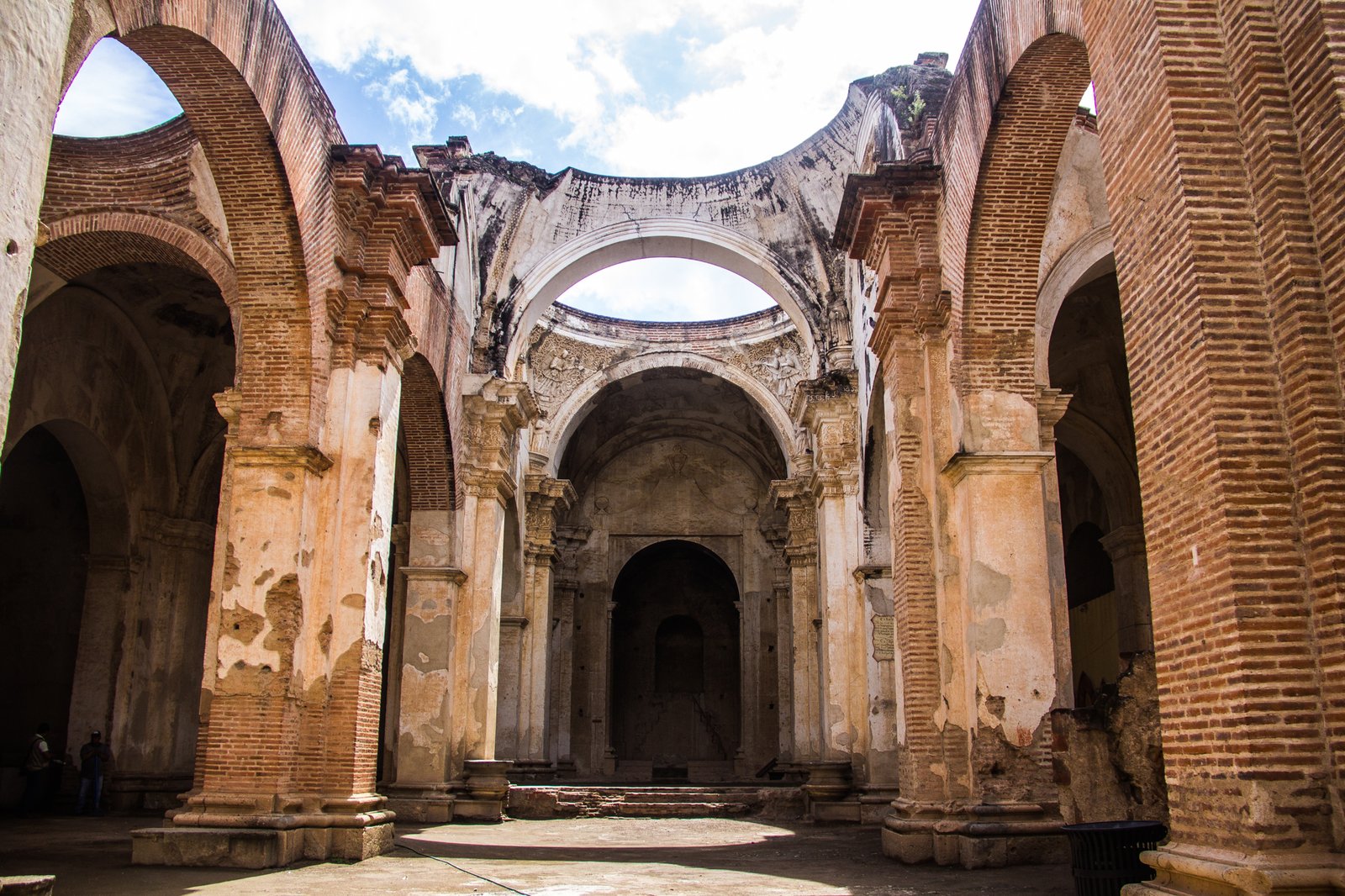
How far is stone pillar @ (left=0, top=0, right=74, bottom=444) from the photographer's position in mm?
4641

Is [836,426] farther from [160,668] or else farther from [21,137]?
[21,137]

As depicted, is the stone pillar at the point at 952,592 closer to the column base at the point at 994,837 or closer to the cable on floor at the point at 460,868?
the column base at the point at 994,837

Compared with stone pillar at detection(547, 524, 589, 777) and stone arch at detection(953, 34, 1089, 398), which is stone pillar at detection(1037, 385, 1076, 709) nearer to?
stone arch at detection(953, 34, 1089, 398)

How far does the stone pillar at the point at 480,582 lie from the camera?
48.1ft

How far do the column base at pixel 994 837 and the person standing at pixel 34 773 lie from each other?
11141 mm

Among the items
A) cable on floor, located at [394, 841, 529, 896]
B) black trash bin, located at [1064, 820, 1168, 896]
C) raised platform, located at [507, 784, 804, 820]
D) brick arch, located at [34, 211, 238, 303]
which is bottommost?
raised platform, located at [507, 784, 804, 820]

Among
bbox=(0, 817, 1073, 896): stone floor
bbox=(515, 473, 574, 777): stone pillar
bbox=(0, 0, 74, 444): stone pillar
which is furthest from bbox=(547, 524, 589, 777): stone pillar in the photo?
bbox=(0, 0, 74, 444): stone pillar

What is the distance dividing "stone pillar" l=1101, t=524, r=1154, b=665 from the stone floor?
5.25 m

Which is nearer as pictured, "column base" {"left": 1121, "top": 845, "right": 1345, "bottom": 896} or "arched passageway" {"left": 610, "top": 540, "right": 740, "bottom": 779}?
"column base" {"left": 1121, "top": 845, "right": 1345, "bottom": 896}

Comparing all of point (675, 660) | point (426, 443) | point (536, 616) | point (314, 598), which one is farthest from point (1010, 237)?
Result: point (675, 660)

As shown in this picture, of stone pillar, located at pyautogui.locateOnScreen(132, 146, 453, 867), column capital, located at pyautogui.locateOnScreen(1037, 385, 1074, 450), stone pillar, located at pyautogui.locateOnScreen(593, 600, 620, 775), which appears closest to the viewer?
stone pillar, located at pyautogui.locateOnScreen(132, 146, 453, 867)

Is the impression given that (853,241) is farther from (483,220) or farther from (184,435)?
(184,435)

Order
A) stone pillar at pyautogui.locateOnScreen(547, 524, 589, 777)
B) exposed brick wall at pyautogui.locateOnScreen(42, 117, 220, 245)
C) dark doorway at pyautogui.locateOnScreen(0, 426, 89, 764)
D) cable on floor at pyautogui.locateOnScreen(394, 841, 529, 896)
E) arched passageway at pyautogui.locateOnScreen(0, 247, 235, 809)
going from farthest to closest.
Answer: stone pillar at pyautogui.locateOnScreen(547, 524, 589, 777) < dark doorway at pyautogui.locateOnScreen(0, 426, 89, 764) < arched passageway at pyautogui.locateOnScreen(0, 247, 235, 809) < exposed brick wall at pyautogui.locateOnScreen(42, 117, 220, 245) < cable on floor at pyautogui.locateOnScreen(394, 841, 529, 896)

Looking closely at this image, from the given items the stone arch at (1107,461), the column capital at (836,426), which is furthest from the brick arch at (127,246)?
the stone arch at (1107,461)
